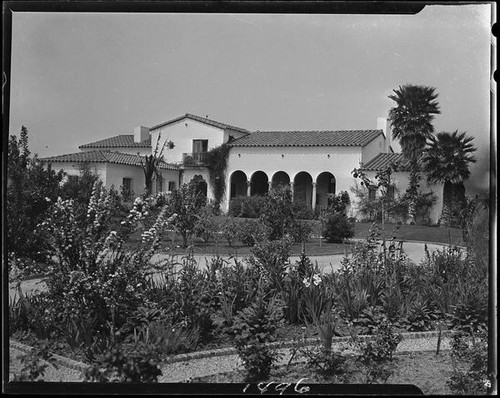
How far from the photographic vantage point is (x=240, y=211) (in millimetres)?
6172

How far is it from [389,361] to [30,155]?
12.1 feet

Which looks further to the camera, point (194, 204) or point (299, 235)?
point (299, 235)

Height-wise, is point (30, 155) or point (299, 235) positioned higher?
point (30, 155)

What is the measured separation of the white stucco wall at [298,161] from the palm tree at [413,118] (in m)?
0.52

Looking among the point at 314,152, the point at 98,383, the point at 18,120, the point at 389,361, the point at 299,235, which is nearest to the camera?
the point at 98,383

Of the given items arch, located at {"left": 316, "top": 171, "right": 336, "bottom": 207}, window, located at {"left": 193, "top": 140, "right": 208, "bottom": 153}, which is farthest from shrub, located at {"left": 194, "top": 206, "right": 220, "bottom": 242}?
arch, located at {"left": 316, "top": 171, "right": 336, "bottom": 207}

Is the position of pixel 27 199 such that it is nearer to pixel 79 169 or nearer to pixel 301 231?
pixel 79 169

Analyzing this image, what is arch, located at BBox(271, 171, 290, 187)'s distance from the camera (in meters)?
5.93

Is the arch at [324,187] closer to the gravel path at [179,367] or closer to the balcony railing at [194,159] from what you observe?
the balcony railing at [194,159]

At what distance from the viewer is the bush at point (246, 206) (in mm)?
6086

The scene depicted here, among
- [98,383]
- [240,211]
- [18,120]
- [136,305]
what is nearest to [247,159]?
[240,211]

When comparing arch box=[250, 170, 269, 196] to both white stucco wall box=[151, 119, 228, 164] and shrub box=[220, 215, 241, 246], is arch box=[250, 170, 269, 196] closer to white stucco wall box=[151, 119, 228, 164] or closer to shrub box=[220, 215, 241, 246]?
shrub box=[220, 215, 241, 246]

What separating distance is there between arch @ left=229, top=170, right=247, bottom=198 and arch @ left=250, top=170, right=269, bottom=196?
0.12m

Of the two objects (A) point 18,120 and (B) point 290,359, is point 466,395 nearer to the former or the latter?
(B) point 290,359
